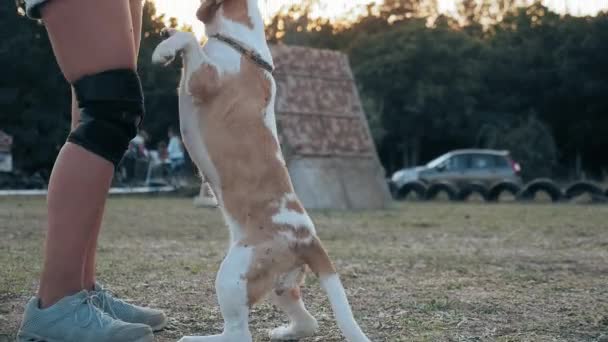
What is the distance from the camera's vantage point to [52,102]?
32.5m

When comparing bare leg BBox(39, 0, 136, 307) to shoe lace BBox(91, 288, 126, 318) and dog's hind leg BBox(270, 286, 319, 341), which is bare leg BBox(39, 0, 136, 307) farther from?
dog's hind leg BBox(270, 286, 319, 341)

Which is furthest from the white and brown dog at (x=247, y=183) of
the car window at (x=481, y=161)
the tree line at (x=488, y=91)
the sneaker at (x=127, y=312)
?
the tree line at (x=488, y=91)

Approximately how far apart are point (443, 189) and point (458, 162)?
22.5 ft

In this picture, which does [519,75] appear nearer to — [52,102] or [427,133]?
[427,133]

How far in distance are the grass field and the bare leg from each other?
0.43 meters

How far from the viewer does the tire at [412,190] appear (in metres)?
20.0

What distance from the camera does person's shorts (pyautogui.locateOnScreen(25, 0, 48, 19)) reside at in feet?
8.80

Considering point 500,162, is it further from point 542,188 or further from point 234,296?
point 234,296

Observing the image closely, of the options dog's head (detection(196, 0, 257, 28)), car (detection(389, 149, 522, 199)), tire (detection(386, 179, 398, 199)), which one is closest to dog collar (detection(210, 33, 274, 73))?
dog's head (detection(196, 0, 257, 28))

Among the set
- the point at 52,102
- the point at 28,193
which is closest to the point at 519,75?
the point at 52,102

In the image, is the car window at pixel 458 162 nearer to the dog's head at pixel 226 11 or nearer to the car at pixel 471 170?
the car at pixel 471 170

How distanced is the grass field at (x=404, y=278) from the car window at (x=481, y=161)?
17.0m

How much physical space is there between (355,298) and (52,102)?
99.8 ft

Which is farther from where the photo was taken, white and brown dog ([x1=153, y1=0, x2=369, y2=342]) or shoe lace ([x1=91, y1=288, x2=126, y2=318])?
shoe lace ([x1=91, y1=288, x2=126, y2=318])
